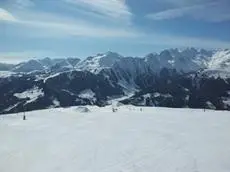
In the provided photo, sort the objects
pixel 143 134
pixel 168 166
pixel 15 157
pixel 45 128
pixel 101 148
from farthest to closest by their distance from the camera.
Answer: pixel 45 128
pixel 143 134
pixel 101 148
pixel 15 157
pixel 168 166

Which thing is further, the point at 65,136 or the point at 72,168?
the point at 65,136

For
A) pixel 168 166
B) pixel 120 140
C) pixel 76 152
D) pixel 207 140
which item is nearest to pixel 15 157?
pixel 76 152

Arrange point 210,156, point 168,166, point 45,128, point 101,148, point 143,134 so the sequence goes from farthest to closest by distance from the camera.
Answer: point 45,128, point 143,134, point 101,148, point 210,156, point 168,166

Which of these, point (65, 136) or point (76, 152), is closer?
point (76, 152)

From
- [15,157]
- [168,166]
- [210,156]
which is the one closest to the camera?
[168,166]

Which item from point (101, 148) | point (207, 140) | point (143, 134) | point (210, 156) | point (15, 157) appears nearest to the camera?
point (210, 156)

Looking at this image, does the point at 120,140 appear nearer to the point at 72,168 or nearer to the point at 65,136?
the point at 65,136

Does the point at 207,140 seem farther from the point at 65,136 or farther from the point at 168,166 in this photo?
the point at 65,136

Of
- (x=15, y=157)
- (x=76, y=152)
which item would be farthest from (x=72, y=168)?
(x=15, y=157)
